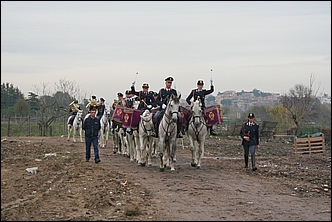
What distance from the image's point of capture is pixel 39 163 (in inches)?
556

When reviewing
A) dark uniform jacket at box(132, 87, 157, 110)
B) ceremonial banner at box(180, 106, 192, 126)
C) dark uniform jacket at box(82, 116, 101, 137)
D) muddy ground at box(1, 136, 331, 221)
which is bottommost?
muddy ground at box(1, 136, 331, 221)

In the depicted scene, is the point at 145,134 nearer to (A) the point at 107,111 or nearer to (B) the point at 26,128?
(A) the point at 107,111

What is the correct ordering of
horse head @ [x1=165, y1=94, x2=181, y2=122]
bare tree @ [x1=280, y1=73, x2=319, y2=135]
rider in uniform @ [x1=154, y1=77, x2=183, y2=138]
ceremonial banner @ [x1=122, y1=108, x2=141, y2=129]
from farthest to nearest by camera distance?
bare tree @ [x1=280, y1=73, x2=319, y2=135], ceremonial banner @ [x1=122, y1=108, x2=141, y2=129], rider in uniform @ [x1=154, y1=77, x2=183, y2=138], horse head @ [x1=165, y1=94, x2=181, y2=122]

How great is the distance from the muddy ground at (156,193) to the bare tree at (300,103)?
39607mm

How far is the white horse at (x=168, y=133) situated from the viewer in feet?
49.5

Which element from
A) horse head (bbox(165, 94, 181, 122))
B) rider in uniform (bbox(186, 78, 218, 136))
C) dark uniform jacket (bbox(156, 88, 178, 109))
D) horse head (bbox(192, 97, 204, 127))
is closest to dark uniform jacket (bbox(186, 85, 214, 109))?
rider in uniform (bbox(186, 78, 218, 136))

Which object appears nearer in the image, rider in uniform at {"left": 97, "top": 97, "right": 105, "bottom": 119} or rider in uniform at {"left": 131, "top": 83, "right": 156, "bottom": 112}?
rider in uniform at {"left": 131, "top": 83, "right": 156, "bottom": 112}

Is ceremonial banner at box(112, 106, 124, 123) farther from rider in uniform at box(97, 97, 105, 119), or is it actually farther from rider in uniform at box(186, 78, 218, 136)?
rider in uniform at box(97, 97, 105, 119)

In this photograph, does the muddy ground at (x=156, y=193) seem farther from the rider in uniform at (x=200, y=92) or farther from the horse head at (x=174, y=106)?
the rider in uniform at (x=200, y=92)

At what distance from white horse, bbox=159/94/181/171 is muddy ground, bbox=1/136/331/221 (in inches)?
22.7

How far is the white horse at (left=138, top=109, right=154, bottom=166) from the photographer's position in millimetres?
16875

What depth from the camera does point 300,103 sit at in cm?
5694

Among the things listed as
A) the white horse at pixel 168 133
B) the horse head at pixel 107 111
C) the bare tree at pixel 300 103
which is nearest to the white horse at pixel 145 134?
the white horse at pixel 168 133

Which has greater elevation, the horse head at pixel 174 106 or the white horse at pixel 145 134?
the horse head at pixel 174 106
